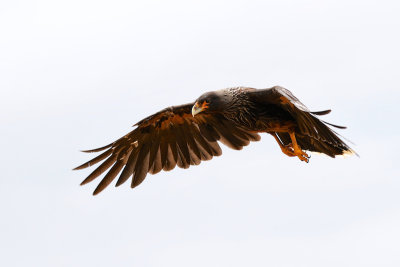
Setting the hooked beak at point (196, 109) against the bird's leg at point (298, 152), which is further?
the hooked beak at point (196, 109)

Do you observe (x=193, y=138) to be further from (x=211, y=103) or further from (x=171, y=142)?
(x=211, y=103)

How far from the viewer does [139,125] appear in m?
16.8

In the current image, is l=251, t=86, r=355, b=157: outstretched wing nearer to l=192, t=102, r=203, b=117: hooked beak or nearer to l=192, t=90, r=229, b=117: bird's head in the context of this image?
l=192, t=90, r=229, b=117: bird's head

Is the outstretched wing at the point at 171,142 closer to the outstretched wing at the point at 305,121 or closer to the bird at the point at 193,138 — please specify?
the bird at the point at 193,138

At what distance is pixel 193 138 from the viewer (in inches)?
673

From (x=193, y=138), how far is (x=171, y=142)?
16.7 inches

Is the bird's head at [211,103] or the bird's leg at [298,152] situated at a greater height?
the bird's head at [211,103]

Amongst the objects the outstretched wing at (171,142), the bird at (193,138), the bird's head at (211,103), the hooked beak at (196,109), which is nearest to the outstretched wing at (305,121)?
the bird at (193,138)

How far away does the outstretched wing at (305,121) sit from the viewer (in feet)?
43.9

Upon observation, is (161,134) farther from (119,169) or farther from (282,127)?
(282,127)

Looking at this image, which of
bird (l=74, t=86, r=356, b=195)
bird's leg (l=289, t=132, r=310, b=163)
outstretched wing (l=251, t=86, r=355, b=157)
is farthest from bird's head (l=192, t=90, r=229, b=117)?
bird's leg (l=289, t=132, r=310, b=163)

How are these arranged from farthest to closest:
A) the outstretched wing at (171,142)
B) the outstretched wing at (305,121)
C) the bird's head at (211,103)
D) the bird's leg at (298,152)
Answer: the outstretched wing at (171,142) → the bird's head at (211,103) → the bird's leg at (298,152) → the outstretched wing at (305,121)

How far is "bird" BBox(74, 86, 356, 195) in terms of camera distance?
15.1 m

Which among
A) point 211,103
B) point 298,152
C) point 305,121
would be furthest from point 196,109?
point 305,121
